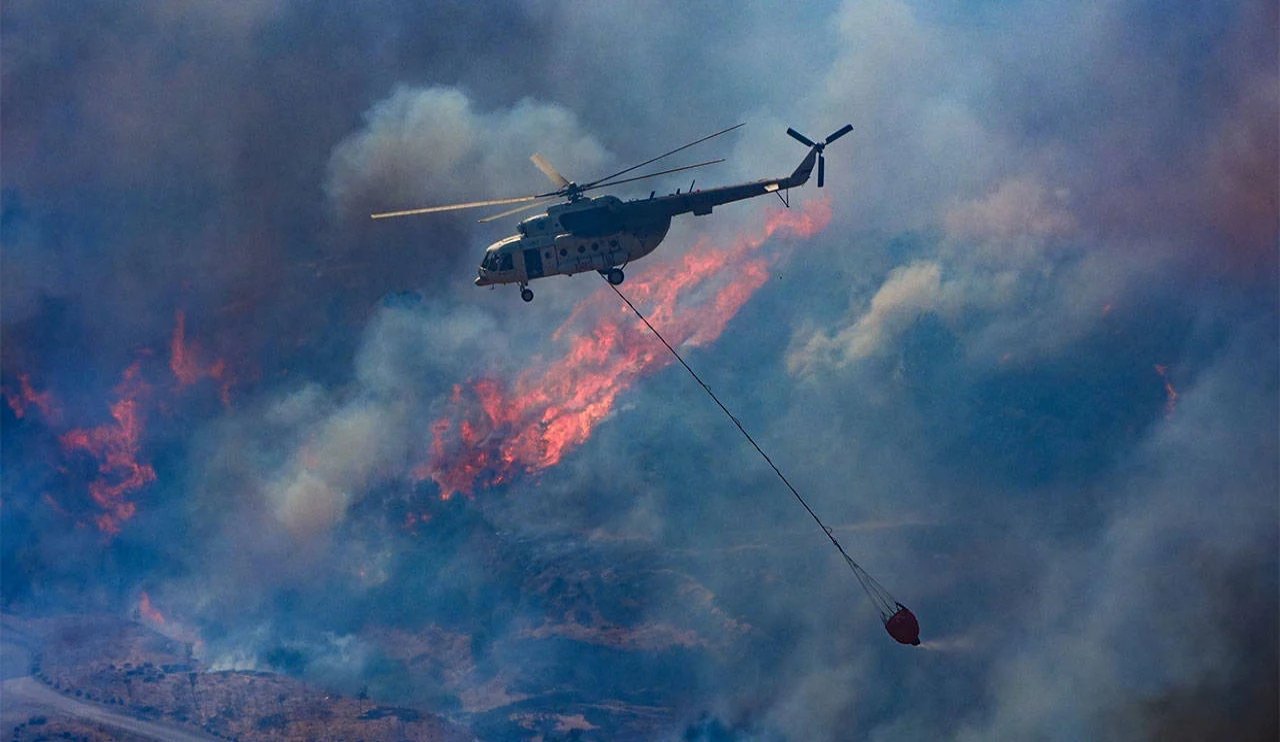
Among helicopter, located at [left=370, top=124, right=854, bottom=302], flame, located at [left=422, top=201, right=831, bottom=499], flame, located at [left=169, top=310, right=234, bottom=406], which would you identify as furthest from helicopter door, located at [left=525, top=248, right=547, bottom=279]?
flame, located at [left=169, top=310, right=234, bottom=406]

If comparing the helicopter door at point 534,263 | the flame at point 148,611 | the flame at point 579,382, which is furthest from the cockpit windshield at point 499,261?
the flame at point 148,611

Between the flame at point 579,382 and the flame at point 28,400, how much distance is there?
78.2 ft

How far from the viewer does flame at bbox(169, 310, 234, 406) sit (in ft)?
245

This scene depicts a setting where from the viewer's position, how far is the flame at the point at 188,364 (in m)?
74.6

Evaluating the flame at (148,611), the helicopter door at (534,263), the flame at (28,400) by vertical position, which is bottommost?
the helicopter door at (534,263)

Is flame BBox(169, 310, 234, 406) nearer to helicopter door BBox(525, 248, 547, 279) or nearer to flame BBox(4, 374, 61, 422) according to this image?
flame BBox(4, 374, 61, 422)

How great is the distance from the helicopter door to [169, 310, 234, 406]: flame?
31017 millimetres

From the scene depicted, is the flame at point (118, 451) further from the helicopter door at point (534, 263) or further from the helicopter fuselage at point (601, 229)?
the helicopter door at point (534, 263)

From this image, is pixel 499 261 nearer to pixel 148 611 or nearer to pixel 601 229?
pixel 601 229

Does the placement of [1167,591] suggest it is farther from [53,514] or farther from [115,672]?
[53,514]

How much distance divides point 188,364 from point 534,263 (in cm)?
3312

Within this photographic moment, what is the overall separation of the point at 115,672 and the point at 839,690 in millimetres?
38957

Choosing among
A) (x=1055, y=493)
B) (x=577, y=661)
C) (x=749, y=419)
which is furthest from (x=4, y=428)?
(x=1055, y=493)

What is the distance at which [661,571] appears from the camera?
6625cm
